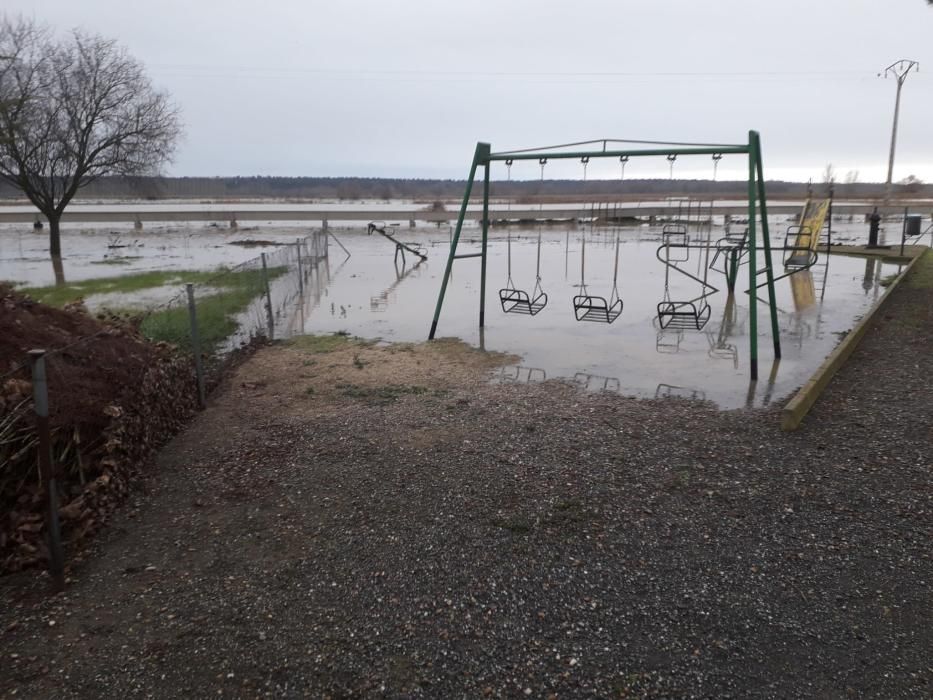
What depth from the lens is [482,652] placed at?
2939 millimetres

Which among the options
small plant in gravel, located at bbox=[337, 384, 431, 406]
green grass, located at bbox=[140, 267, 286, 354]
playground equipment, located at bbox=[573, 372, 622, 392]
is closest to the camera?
small plant in gravel, located at bbox=[337, 384, 431, 406]

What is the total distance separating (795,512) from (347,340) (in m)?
6.63

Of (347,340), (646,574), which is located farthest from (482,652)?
(347,340)

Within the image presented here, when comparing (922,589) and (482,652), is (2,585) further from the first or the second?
(922,589)

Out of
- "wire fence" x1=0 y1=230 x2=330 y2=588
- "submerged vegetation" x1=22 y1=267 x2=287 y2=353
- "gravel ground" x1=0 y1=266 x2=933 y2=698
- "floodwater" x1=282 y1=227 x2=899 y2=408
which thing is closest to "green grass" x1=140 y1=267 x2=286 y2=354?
"submerged vegetation" x1=22 y1=267 x2=287 y2=353

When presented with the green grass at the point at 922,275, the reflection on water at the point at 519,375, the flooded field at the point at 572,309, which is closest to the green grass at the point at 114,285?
the flooded field at the point at 572,309

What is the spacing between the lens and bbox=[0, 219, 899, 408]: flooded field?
299 inches

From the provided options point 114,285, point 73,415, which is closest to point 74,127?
point 114,285

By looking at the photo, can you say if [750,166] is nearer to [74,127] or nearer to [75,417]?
[75,417]

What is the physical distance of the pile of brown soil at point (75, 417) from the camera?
382 cm

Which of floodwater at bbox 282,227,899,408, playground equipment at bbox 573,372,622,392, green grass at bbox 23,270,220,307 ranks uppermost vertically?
green grass at bbox 23,270,220,307

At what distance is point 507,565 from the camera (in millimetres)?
3611

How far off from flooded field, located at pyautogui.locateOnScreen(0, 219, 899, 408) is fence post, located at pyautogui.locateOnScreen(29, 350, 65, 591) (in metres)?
4.89

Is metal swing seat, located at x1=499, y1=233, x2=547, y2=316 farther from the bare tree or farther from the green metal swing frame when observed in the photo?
the bare tree
